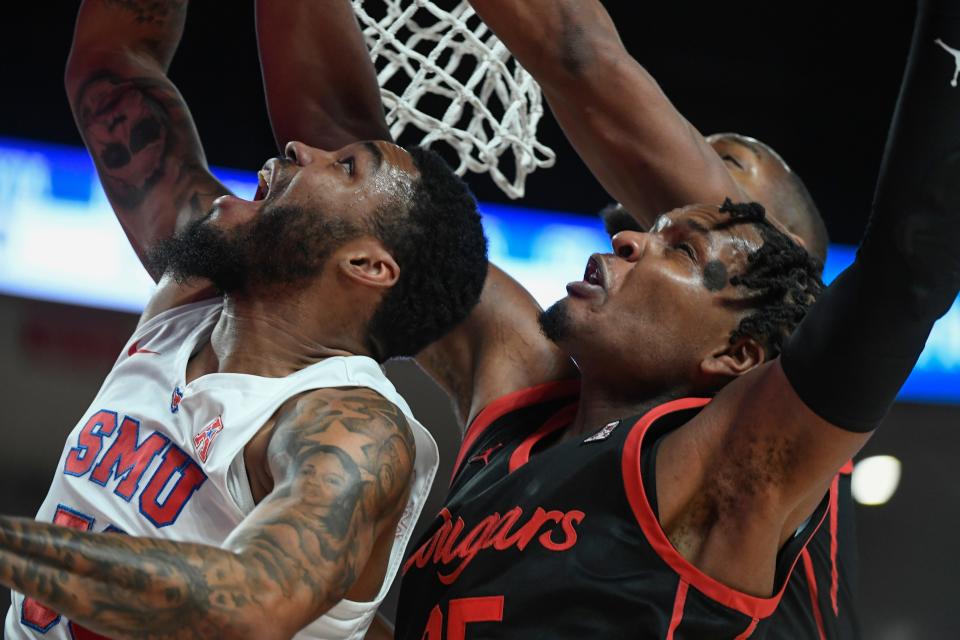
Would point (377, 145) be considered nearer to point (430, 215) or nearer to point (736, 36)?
point (430, 215)

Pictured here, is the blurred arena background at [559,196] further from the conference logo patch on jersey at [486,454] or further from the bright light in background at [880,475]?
the conference logo patch on jersey at [486,454]

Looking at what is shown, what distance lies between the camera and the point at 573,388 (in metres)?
2.17

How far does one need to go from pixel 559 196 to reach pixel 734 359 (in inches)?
103

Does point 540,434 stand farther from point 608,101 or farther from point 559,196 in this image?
point 559,196

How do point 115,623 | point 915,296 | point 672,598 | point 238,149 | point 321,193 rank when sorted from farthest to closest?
1. point 238,149
2. point 321,193
3. point 672,598
4. point 915,296
5. point 115,623

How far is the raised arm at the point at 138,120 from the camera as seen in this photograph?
214 centimetres

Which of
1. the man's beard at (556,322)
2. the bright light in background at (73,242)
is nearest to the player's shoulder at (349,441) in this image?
the man's beard at (556,322)

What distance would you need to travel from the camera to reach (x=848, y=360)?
1.35 meters

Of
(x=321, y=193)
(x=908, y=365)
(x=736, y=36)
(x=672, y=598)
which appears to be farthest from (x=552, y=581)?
(x=736, y=36)

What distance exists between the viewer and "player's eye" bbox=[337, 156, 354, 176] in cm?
192

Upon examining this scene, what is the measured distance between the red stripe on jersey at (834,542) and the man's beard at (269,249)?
846mm

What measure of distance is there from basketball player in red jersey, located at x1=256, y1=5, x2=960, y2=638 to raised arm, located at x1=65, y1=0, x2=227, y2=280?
571mm

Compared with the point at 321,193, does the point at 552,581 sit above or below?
below

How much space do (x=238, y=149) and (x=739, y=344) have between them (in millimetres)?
2781
